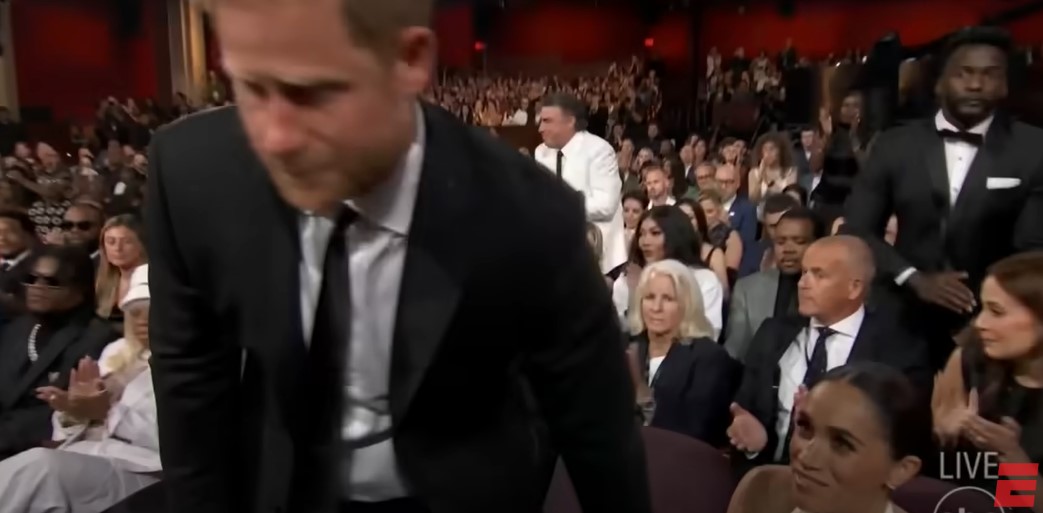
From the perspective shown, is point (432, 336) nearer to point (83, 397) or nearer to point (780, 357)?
point (780, 357)

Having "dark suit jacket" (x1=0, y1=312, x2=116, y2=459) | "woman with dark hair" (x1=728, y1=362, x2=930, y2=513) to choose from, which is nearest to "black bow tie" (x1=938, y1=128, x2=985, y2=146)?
"woman with dark hair" (x1=728, y1=362, x2=930, y2=513)

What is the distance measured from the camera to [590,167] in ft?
12.5

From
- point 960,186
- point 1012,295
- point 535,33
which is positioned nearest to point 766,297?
point 960,186

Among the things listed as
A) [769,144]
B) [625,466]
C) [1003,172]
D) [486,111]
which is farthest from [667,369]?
[486,111]

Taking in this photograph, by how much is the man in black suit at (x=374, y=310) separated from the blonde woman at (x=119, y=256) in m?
2.44

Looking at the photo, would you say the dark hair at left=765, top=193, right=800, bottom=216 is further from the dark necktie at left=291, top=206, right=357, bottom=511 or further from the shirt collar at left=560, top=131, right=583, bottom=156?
the dark necktie at left=291, top=206, right=357, bottom=511

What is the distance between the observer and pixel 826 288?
2.32m

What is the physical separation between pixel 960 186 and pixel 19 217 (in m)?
3.32

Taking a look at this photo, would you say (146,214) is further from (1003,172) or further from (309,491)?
(1003,172)

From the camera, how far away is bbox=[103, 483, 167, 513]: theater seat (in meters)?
2.02

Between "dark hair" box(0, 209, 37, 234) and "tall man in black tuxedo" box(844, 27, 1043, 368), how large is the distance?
309cm

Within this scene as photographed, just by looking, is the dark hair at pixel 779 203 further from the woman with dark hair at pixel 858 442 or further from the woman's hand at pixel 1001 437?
the woman with dark hair at pixel 858 442

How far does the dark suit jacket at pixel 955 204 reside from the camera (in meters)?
2.29

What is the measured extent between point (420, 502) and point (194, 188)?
315 mm
